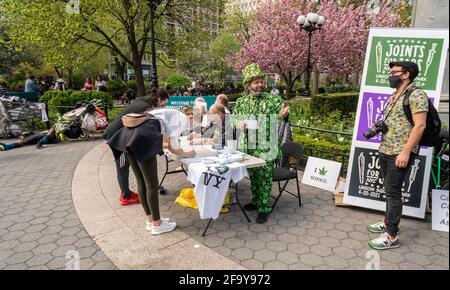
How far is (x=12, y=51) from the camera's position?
953 inches

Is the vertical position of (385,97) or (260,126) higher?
(385,97)

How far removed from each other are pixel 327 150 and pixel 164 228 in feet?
11.9

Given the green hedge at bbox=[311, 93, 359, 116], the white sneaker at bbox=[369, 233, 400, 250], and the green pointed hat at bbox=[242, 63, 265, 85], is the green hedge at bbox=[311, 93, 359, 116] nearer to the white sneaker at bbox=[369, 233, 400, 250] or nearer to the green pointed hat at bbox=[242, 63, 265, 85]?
the green pointed hat at bbox=[242, 63, 265, 85]

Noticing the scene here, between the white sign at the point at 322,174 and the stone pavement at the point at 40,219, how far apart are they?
11.9 ft

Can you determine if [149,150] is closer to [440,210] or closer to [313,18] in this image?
[440,210]

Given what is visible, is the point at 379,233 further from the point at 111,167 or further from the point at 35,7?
the point at 35,7

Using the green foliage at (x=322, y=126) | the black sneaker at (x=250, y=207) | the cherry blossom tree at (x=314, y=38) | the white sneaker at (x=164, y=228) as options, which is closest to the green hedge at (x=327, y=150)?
the green foliage at (x=322, y=126)

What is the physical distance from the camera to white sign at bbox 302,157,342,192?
5.11m

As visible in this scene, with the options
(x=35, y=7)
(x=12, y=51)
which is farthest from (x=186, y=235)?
(x=12, y=51)

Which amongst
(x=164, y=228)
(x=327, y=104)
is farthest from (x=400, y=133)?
(x=327, y=104)

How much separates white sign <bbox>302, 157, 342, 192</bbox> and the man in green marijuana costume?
5.25 feet

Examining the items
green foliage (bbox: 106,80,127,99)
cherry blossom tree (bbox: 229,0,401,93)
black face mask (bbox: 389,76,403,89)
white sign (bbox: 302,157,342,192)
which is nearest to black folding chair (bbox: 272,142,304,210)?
white sign (bbox: 302,157,342,192)

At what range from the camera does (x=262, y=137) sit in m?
4.02
